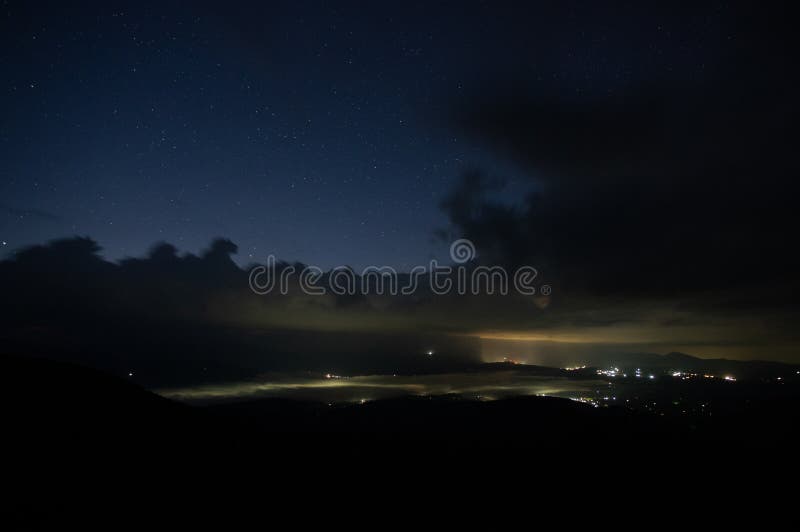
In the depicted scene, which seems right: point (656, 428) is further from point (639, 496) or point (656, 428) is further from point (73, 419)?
point (73, 419)

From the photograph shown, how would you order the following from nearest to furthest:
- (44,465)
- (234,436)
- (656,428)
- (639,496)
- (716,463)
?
(44,465)
(234,436)
(639,496)
(716,463)
(656,428)

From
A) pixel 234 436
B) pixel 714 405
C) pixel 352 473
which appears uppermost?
pixel 234 436

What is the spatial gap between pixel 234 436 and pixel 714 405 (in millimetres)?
218355

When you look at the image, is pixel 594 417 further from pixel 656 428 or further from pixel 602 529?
pixel 602 529

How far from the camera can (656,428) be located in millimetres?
111625

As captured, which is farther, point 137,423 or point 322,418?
point 322,418

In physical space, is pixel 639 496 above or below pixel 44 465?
below

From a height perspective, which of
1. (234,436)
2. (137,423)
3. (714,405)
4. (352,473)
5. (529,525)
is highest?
(137,423)

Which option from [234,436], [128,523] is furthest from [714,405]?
[128,523]

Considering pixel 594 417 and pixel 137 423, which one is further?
pixel 594 417

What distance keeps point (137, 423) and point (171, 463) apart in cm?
811

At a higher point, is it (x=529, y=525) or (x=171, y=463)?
(x=171, y=463)

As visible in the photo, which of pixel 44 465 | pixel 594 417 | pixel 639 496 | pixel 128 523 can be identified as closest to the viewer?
pixel 128 523

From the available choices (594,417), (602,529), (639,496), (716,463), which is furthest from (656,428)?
(602,529)
